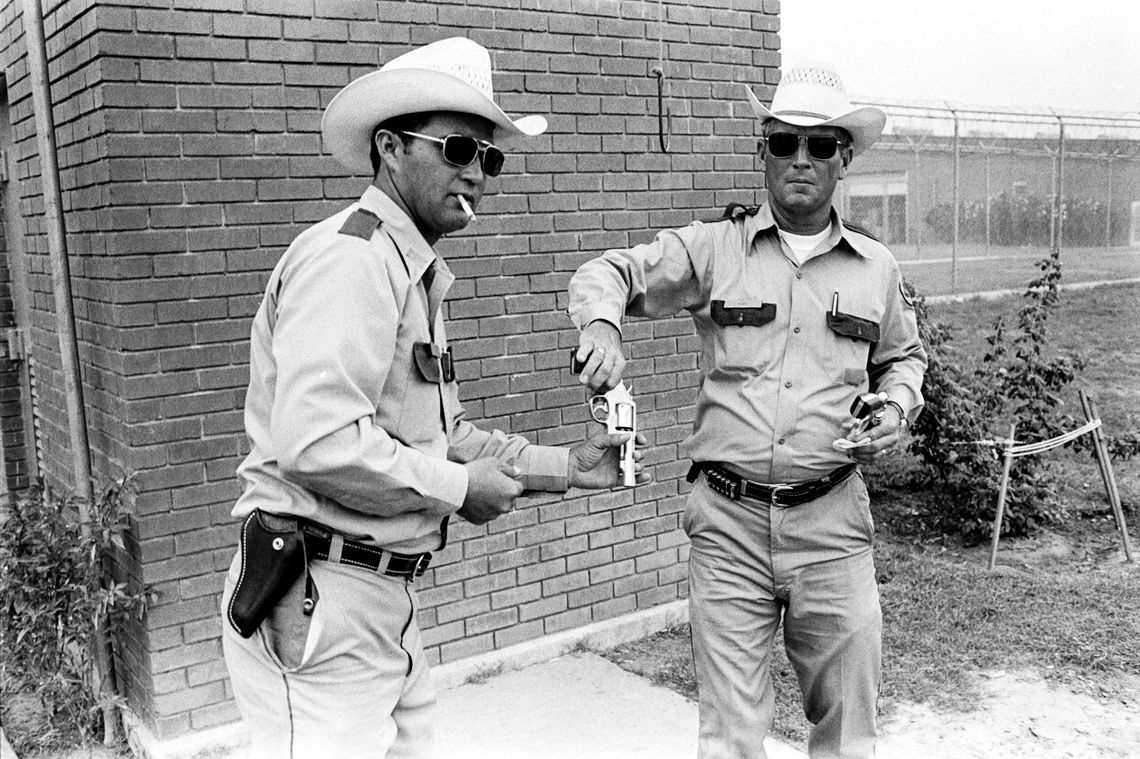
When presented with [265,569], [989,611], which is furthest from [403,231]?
[989,611]

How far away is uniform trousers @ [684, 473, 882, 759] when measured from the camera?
326 centimetres

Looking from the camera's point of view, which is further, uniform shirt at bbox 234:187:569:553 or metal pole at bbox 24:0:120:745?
metal pole at bbox 24:0:120:745

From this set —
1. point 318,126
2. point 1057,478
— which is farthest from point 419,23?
point 1057,478

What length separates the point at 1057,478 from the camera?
7.93 meters

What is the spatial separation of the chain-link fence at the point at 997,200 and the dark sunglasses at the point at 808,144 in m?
7.48

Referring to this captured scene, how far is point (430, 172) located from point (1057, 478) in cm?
683

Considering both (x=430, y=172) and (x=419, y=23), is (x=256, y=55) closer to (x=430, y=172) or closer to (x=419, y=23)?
(x=419, y=23)

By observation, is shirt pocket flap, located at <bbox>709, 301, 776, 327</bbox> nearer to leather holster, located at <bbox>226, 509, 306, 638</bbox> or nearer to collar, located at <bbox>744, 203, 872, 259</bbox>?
collar, located at <bbox>744, 203, 872, 259</bbox>

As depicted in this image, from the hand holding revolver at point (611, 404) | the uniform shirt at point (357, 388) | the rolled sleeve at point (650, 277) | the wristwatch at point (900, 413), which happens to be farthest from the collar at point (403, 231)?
the wristwatch at point (900, 413)

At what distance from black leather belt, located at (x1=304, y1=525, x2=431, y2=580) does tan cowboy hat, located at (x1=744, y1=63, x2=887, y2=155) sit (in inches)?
73.0

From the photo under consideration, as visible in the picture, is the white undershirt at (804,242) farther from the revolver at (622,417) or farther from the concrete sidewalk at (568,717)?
the concrete sidewalk at (568,717)

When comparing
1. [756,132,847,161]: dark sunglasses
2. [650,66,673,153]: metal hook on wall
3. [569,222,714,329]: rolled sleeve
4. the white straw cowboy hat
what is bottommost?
[569,222,714,329]: rolled sleeve

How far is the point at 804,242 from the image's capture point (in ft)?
11.5

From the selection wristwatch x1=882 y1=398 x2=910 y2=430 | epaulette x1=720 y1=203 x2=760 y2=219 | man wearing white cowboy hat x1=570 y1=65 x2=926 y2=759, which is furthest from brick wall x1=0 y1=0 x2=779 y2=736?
wristwatch x1=882 y1=398 x2=910 y2=430
